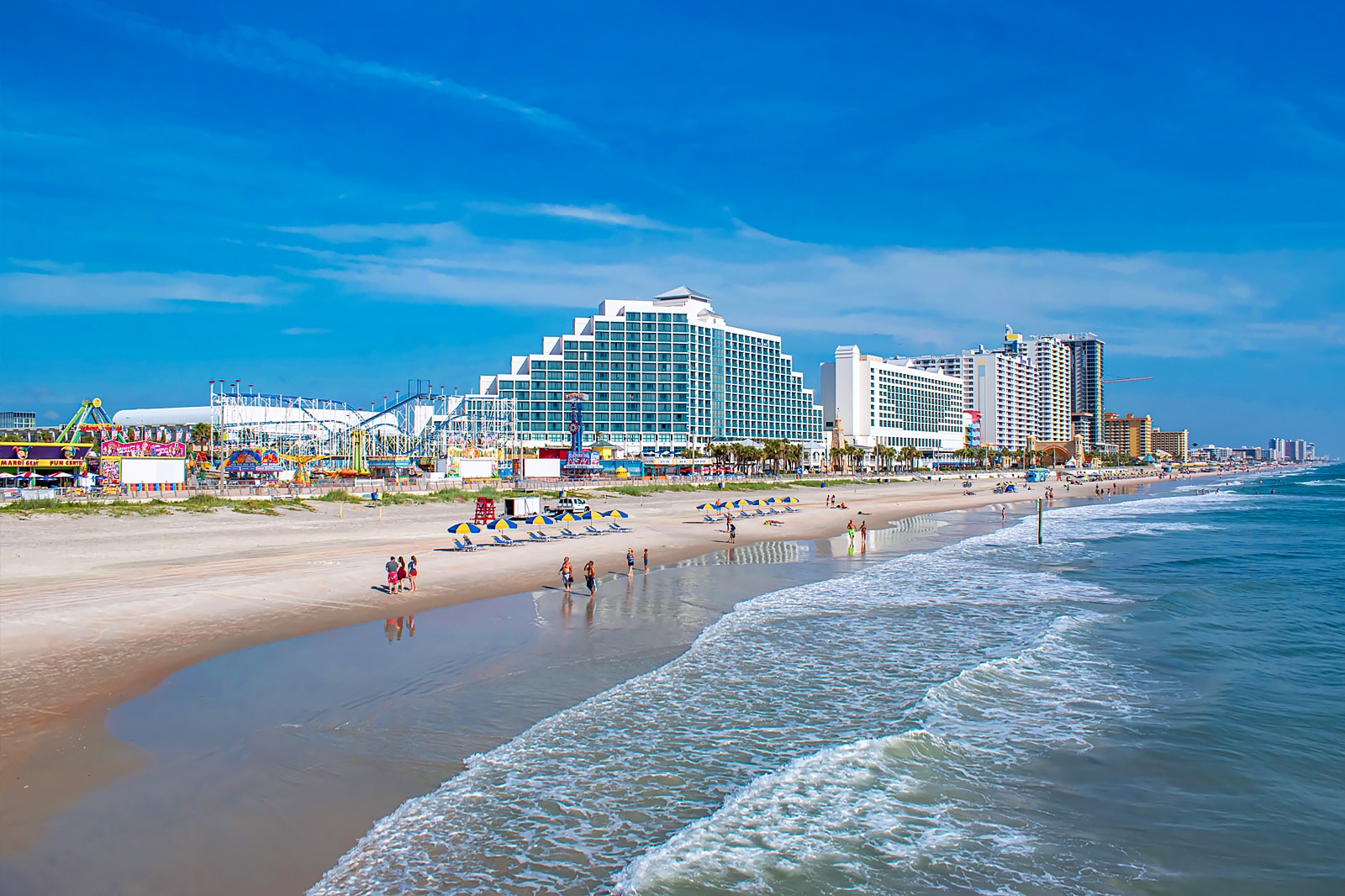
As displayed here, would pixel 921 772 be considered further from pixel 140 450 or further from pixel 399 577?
pixel 140 450

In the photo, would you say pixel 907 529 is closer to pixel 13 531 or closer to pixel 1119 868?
pixel 1119 868

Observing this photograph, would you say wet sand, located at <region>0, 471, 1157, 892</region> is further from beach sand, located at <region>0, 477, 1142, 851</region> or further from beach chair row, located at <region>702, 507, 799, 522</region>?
beach chair row, located at <region>702, 507, 799, 522</region>

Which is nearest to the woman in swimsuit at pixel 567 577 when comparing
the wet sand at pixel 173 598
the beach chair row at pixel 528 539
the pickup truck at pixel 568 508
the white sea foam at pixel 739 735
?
the wet sand at pixel 173 598

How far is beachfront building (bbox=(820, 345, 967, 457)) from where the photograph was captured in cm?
16525

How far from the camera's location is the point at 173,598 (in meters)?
19.7

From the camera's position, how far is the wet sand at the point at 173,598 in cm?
1039

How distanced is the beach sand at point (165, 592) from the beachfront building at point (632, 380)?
73.2 m

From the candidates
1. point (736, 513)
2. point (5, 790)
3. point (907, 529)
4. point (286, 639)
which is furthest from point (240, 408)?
point (5, 790)

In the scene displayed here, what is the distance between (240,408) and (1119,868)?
11029cm

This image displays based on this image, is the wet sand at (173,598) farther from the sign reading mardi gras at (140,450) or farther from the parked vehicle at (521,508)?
the sign reading mardi gras at (140,450)

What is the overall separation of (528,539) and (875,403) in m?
141

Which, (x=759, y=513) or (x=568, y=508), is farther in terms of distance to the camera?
(x=759, y=513)

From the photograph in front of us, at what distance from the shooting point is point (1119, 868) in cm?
862

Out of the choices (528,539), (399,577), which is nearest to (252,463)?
(528,539)
